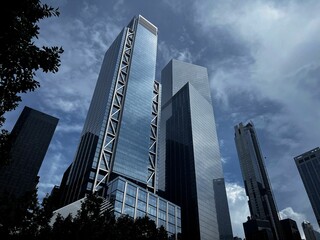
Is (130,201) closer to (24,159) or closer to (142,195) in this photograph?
(142,195)

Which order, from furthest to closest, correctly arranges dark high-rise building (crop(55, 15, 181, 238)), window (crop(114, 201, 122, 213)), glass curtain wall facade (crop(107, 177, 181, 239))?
dark high-rise building (crop(55, 15, 181, 238)) → glass curtain wall facade (crop(107, 177, 181, 239)) → window (crop(114, 201, 122, 213))

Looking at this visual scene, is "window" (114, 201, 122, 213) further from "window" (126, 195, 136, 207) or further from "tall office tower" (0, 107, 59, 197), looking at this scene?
"tall office tower" (0, 107, 59, 197)

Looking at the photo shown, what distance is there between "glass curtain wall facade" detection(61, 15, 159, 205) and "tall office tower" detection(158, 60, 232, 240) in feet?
111

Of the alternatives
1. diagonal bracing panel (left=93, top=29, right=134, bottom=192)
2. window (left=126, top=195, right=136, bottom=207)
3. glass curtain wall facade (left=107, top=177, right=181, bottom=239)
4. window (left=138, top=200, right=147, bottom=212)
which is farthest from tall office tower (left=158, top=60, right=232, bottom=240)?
diagonal bracing panel (left=93, top=29, right=134, bottom=192)

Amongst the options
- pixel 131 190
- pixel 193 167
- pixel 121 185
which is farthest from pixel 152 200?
pixel 193 167

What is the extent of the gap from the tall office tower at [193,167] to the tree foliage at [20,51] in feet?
409

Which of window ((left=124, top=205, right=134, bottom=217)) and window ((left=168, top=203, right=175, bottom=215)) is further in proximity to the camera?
window ((left=168, top=203, right=175, bottom=215))

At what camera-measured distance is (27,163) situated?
18075 centimetres

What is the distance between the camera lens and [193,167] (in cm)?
14950

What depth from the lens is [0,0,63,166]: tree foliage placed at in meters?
7.91

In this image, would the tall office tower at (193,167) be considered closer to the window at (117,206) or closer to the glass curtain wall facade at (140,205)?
the glass curtain wall facade at (140,205)

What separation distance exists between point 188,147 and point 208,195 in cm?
3262

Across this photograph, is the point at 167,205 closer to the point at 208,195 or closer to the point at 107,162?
the point at 107,162

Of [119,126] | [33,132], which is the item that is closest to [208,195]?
[119,126]
